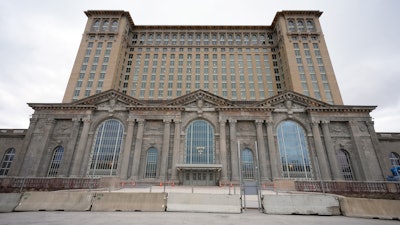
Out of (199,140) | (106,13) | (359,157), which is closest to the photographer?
(359,157)

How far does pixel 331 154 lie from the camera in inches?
1211

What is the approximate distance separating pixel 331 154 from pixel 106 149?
36851 millimetres

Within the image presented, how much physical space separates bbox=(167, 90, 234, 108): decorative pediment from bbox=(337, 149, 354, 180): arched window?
20.1 metres

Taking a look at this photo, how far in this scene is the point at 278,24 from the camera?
228ft

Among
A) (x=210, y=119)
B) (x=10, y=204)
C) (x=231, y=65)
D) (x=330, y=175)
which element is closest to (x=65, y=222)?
(x=10, y=204)

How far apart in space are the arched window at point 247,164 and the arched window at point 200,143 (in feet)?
17.4

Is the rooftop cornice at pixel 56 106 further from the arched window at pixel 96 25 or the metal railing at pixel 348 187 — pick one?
the arched window at pixel 96 25

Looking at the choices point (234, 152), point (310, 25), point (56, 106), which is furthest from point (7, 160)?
point (310, 25)

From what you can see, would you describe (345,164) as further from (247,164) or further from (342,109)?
(247,164)

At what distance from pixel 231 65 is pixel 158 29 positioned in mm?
31847

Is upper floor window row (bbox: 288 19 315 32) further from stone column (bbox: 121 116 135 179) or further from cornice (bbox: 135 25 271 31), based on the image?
stone column (bbox: 121 116 135 179)

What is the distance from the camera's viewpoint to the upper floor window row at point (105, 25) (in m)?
67.2

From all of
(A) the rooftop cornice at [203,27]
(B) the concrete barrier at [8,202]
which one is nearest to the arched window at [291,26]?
(A) the rooftop cornice at [203,27]

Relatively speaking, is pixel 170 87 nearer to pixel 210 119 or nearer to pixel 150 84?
pixel 150 84
